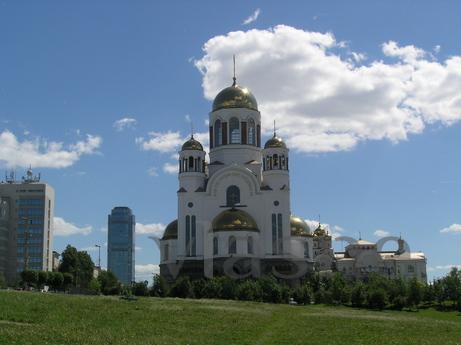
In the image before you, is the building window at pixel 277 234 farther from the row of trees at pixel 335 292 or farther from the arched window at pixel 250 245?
the row of trees at pixel 335 292

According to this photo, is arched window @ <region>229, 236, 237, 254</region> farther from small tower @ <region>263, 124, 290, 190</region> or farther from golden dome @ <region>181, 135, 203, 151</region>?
golden dome @ <region>181, 135, 203, 151</region>

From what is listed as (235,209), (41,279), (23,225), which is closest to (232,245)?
(235,209)

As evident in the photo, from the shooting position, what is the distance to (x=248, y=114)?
7494 cm

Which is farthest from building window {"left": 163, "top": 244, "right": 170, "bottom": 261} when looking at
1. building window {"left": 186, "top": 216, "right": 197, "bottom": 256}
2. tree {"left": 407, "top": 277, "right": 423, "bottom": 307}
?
tree {"left": 407, "top": 277, "right": 423, "bottom": 307}

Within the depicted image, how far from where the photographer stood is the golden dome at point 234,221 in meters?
66.8

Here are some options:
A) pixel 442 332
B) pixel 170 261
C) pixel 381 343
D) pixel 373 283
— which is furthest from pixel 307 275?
pixel 381 343

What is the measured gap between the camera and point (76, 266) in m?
89.8

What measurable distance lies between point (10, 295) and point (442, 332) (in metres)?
20.7

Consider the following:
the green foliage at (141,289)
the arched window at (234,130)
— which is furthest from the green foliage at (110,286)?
the arched window at (234,130)

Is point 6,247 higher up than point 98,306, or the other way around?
point 6,247

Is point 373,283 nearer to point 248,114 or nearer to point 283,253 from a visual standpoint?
point 283,253

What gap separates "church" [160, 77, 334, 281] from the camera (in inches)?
2650

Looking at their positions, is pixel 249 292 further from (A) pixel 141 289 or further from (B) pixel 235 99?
(B) pixel 235 99

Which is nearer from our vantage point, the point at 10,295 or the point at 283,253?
the point at 10,295
